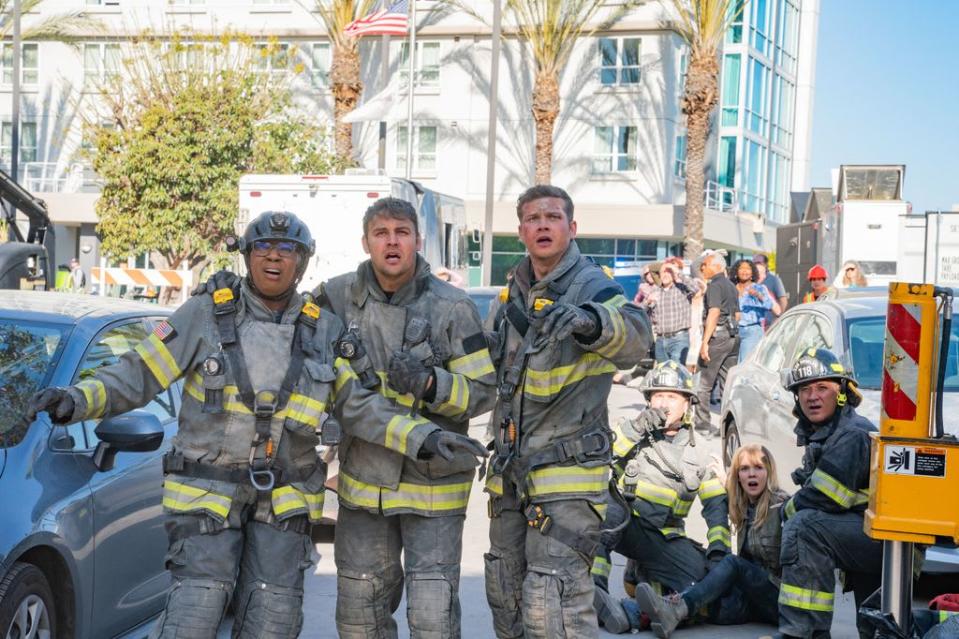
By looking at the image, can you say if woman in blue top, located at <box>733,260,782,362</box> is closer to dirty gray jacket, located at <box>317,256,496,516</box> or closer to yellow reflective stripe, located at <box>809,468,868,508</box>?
yellow reflective stripe, located at <box>809,468,868,508</box>

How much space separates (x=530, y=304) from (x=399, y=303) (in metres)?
0.50

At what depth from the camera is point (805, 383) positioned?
592 cm

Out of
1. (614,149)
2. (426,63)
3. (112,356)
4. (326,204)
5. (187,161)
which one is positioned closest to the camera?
(112,356)

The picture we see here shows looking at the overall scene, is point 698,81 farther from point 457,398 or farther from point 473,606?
point 457,398

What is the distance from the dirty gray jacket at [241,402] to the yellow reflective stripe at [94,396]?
25 millimetres

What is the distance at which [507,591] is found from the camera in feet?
15.4

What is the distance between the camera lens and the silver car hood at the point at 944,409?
261 inches

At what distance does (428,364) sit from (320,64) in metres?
35.7

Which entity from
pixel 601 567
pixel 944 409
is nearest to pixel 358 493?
pixel 601 567

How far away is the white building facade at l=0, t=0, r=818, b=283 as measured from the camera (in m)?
37.0

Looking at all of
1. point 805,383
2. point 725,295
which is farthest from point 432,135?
point 805,383

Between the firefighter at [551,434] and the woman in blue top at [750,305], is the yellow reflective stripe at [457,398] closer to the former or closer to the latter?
the firefighter at [551,434]

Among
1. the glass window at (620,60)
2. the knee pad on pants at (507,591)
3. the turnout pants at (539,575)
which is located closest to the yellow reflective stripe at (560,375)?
the turnout pants at (539,575)

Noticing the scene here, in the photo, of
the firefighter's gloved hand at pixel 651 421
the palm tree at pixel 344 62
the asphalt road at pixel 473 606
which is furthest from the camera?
the palm tree at pixel 344 62
